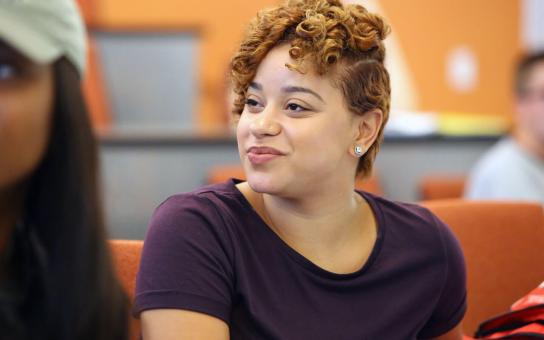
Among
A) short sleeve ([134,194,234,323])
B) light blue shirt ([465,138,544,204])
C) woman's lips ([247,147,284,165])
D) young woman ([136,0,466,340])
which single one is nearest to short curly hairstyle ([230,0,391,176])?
young woman ([136,0,466,340])

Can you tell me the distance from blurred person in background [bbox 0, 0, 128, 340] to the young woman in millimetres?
408

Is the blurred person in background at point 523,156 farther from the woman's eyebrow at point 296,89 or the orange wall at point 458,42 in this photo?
the orange wall at point 458,42

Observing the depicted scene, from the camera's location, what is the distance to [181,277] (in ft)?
4.27

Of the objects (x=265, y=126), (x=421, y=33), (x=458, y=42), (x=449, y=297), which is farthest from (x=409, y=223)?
(x=458, y=42)

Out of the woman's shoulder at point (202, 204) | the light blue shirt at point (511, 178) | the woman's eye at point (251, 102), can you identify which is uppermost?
the woman's eye at point (251, 102)

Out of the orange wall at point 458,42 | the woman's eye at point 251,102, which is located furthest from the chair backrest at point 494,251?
the orange wall at point 458,42

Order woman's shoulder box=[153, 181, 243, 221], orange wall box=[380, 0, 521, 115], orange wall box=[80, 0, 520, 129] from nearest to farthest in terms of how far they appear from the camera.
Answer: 1. woman's shoulder box=[153, 181, 243, 221]
2. orange wall box=[80, 0, 520, 129]
3. orange wall box=[380, 0, 521, 115]

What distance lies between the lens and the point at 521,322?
161cm

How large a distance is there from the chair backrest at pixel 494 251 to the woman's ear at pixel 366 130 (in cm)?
36

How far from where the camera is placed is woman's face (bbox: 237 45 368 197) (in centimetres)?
141

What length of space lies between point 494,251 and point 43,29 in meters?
1.35

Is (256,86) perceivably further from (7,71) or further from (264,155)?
(7,71)

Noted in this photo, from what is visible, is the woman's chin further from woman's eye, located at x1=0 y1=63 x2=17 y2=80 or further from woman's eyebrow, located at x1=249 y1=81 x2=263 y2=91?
woman's eye, located at x1=0 y1=63 x2=17 y2=80

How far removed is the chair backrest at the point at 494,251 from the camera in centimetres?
188
